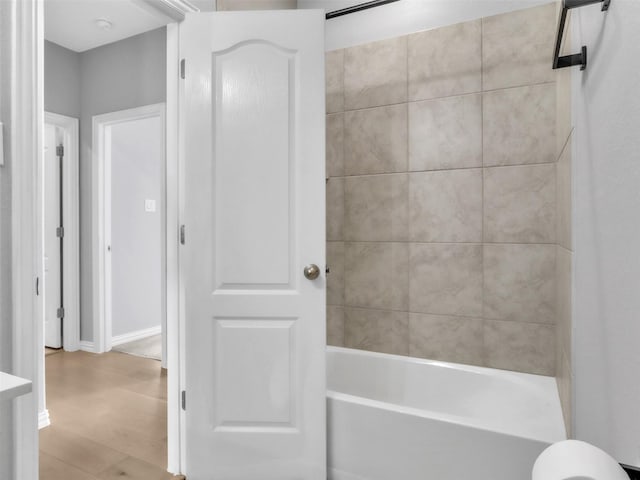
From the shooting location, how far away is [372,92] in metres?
2.30

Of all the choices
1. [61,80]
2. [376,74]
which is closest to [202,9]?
[376,74]

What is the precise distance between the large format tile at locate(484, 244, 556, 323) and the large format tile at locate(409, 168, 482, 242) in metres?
0.15

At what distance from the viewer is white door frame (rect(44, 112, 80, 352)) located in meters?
3.63

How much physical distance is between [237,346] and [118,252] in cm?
280

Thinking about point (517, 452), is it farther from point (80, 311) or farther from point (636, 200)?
point (80, 311)

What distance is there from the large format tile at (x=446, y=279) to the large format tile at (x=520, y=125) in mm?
475

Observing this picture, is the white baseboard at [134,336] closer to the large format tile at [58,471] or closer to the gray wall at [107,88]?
the gray wall at [107,88]

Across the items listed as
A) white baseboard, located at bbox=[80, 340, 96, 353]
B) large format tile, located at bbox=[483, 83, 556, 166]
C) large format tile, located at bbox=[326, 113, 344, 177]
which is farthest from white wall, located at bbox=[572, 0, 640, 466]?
white baseboard, located at bbox=[80, 340, 96, 353]

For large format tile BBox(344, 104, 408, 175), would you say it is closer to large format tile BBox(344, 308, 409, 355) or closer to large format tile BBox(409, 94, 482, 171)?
large format tile BBox(409, 94, 482, 171)

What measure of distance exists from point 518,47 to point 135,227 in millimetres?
3747

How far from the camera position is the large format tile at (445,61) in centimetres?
203

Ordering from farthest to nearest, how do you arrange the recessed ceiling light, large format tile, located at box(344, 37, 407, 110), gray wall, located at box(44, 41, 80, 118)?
gray wall, located at box(44, 41, 80, 118) < the recessed ceiling light < large format tile, located at box(344, 37, 407, 110)

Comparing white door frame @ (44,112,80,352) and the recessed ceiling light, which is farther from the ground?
the recessed ceiling light

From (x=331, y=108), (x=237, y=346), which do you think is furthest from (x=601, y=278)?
(x=331, y=108)
